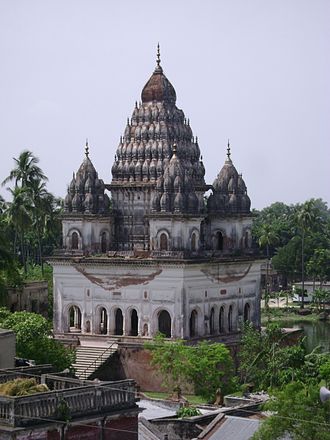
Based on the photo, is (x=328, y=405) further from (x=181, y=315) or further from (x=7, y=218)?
(x=7, y=218)

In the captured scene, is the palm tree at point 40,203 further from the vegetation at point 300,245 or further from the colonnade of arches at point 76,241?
the vegetation at point 300,245

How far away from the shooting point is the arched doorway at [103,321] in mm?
56750

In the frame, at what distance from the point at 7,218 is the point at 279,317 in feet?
90.6

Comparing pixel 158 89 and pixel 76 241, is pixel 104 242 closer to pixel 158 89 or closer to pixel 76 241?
pixel 76 241

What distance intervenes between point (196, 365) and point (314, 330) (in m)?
35.8

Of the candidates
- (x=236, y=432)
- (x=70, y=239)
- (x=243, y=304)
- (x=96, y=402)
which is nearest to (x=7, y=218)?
(x=70, y=239)

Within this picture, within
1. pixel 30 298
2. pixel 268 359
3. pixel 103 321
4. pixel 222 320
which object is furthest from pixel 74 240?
pixel 268 359

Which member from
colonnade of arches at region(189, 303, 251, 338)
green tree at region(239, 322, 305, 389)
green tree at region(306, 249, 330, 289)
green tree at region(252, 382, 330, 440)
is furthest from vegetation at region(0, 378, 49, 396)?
green tree at region(306, 249, 330, 289)

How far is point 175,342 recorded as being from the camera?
2066 inches

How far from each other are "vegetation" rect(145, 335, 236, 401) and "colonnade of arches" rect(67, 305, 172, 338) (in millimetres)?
2786

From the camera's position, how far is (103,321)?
57500 mm

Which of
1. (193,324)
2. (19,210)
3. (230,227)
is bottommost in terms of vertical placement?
(193,324)

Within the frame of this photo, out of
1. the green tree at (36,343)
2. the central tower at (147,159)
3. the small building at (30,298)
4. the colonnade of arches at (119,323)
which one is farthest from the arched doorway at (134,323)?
the small building at (30,298)

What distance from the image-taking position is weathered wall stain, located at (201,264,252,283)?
55.5 m
